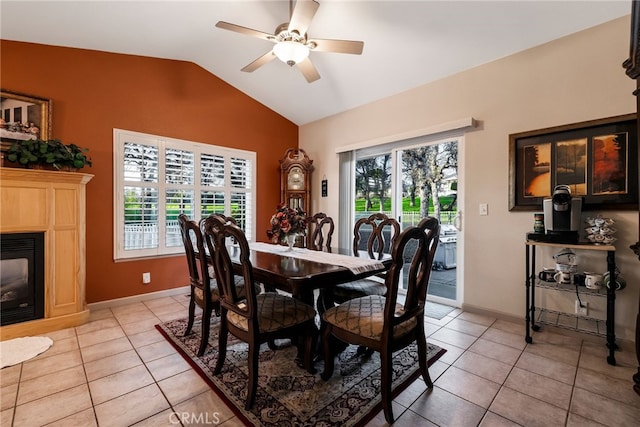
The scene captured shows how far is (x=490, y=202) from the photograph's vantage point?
299cm

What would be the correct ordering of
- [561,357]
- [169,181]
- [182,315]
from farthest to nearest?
1. [169,181]
2. [182,315]
3. [561,357]

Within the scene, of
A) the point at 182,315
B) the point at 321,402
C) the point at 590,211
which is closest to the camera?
the point at 321,402

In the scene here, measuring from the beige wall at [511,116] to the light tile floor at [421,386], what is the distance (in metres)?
0.57

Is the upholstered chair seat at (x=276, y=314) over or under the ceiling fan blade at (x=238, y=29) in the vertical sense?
under

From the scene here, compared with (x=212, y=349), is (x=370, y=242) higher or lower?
higher

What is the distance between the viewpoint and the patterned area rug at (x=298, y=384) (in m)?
1.55

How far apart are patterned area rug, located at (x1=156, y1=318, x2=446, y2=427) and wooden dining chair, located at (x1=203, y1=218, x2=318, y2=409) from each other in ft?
0.33

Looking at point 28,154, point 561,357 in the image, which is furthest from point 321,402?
point 28,154

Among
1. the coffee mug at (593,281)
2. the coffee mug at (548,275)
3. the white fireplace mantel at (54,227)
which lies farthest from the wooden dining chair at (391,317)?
the white fireplace mantel at (54,227)

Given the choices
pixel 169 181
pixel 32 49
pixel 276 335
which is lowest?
pixel 276 335

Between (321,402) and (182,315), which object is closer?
(321,402)

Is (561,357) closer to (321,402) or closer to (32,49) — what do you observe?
(321,402)

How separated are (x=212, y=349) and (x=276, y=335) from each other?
911 millimetres

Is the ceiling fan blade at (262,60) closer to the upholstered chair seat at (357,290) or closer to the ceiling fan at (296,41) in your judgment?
the ceiling fan at (296,41)
